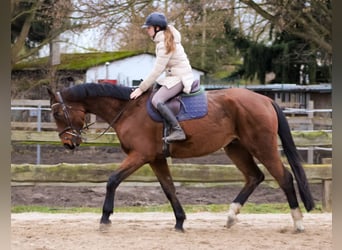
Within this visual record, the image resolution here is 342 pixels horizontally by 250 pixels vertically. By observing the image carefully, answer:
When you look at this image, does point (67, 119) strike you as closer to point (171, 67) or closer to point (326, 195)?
point (171, 67)

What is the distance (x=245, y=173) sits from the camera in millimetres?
4223

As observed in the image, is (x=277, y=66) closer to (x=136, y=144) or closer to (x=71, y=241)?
(x=136, y=144)

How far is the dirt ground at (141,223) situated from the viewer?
12.1ft

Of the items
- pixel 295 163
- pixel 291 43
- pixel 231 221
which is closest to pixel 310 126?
pixel 291 43

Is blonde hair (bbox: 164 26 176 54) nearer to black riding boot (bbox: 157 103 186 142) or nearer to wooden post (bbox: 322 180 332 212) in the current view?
black riding boot (bbox: 157 103 186 142)

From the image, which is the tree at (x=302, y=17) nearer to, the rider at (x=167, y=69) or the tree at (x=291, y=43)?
the tree at (x=291, y=43)

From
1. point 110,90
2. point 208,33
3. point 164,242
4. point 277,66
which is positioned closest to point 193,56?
point 208,33

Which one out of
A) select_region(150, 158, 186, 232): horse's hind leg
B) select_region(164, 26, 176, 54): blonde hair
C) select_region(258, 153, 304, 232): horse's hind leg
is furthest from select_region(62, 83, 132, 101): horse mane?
select_region(258, 153, 304, 232): horse's hind leg

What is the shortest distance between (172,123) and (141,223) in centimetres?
105

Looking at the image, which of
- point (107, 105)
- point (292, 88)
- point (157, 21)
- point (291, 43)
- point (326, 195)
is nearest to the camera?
point (157, 21)

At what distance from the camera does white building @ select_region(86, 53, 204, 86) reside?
186 inches

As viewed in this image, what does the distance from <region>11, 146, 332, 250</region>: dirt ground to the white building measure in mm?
926

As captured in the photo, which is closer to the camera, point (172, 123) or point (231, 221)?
point (172, 123)

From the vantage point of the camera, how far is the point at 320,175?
16.3 ft
